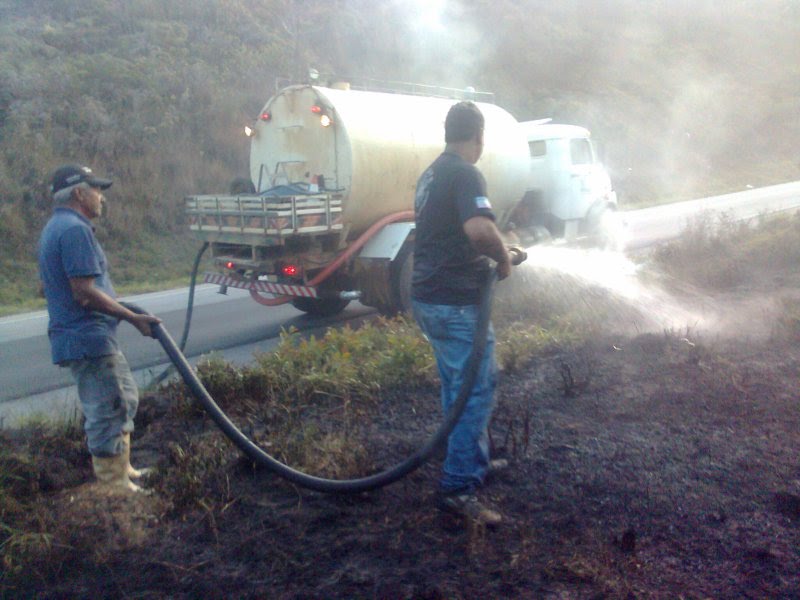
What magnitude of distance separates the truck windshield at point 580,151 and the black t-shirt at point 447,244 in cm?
1046

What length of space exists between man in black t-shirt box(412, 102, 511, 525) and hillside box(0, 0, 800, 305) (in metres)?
11.9

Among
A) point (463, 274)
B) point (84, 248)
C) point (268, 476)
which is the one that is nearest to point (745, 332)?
point (463, 274)

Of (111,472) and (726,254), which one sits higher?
(726,254)

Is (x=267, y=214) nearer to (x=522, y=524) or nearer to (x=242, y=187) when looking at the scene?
(x=242, y=187)

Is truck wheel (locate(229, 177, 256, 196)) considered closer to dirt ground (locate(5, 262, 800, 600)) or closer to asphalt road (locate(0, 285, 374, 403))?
asphalt road (locate(0, 285, 374, 403))

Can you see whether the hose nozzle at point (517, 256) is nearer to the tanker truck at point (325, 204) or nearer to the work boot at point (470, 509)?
the work boot at point (470, 509)

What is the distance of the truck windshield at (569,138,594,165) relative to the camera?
14070 mm

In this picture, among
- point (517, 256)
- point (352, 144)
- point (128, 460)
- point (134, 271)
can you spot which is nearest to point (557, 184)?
point (352, 144)

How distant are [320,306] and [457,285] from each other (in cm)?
718

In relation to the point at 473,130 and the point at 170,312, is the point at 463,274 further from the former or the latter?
the point at 170,312

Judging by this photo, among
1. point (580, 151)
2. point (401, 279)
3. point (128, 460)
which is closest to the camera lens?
point (128, 460)

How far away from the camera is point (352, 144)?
961 centimetres

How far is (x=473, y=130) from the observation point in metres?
4.14

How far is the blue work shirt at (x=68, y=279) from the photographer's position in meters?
4.12
